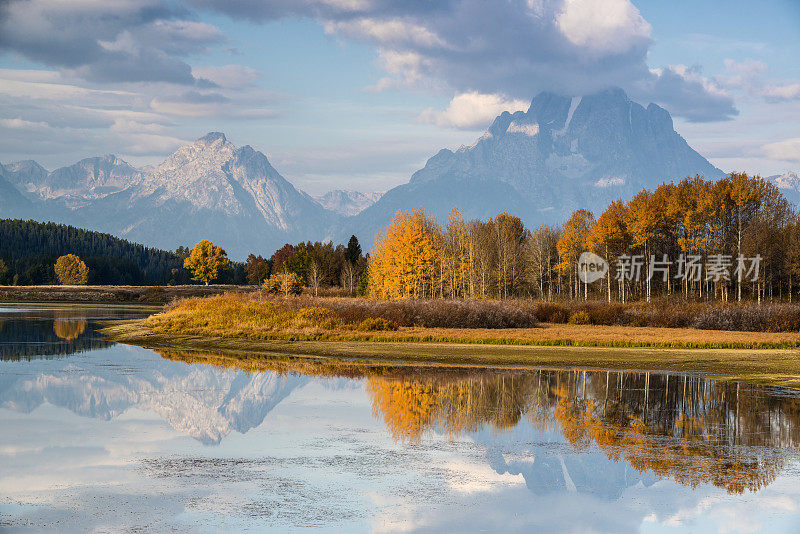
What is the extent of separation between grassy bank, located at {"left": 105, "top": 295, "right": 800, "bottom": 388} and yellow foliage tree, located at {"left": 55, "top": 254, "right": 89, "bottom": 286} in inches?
4858

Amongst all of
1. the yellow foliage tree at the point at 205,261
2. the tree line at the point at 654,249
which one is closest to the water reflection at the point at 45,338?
the tree line at the point at 654,249

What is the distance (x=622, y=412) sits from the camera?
2119 centimetres

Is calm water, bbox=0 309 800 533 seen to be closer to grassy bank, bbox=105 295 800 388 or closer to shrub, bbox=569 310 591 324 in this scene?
grassy bank, bbox=105 295 800 388

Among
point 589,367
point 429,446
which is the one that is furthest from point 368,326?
point 429,446

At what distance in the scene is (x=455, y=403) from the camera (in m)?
22.2

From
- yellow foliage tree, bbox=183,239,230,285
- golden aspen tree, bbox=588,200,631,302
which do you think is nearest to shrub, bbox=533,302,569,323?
golden aspen tree, bbox=588,200,631,302

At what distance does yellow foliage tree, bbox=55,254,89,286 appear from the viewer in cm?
16700

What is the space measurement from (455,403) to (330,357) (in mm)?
15038

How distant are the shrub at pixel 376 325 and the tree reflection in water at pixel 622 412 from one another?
15090mm

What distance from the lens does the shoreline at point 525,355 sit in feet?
103

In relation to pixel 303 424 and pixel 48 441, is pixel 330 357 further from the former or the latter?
pixel 48 441

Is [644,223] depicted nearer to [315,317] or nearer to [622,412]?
[315,317]

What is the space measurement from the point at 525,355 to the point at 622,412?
14535 millimetres

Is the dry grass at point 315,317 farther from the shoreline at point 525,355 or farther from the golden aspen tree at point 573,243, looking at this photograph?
the golden aspen tree at point 573,243
